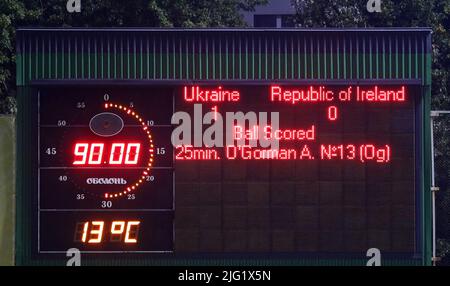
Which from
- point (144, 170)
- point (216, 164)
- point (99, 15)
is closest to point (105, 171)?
point (144, 170)

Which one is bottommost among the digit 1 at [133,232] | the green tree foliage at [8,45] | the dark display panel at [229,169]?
the digit 1 at [133,232]

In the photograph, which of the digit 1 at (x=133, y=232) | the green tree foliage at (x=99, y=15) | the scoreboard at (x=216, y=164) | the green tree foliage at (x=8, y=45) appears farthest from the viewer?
the green tree foliage at (x=99, y=15)

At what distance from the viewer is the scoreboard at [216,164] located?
17141 millimetres

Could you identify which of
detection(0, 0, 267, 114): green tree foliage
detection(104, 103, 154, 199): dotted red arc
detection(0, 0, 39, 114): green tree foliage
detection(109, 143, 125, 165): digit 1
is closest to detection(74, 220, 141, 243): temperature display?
detection(104, 103, 154, 199): dotted red arc

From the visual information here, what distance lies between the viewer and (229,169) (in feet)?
56.2

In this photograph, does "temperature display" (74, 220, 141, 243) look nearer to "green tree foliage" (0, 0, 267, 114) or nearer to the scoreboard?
the scoreboard

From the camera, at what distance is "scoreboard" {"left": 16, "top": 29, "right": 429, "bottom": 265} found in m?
17.1

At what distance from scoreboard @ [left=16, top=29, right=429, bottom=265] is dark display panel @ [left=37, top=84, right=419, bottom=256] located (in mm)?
14

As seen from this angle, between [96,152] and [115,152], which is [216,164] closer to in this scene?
[115,152]

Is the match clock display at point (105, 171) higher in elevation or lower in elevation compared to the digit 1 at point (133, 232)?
higher

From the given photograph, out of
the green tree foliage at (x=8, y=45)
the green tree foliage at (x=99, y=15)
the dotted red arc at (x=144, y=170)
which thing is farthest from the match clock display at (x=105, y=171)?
the green tree foliage at (x=99, y=15)

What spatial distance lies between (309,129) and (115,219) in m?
3.00

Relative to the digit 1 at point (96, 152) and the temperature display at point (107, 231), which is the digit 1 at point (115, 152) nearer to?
the digit 1 at point (96, 152)

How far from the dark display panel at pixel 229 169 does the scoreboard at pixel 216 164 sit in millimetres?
14
